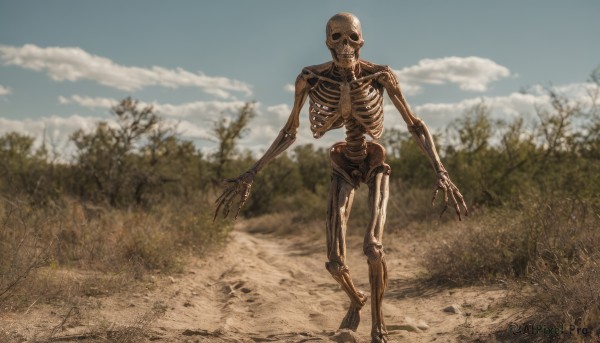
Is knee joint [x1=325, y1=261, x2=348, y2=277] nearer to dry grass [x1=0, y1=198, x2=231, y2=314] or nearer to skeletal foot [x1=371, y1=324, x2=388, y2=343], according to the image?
skeletal foot [x1=371, y1=324, x2=388, y2=343]

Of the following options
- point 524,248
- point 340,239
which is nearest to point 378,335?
point 340,239

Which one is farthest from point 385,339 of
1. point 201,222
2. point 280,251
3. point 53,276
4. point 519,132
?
point 519,132

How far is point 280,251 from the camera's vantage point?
1346cm

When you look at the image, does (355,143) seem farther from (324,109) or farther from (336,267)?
(336,267)

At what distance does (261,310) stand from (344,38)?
3.63 metres

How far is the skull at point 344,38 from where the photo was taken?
5348mm

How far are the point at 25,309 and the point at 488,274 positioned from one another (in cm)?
565

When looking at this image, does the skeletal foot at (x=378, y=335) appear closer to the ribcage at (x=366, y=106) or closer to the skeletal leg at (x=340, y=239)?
the skeletal leg at (x=340, y=239)

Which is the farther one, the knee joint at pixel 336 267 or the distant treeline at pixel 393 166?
the distant treeline at pixel 393 166

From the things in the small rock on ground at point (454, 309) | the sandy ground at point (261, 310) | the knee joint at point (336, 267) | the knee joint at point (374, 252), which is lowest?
the sandy ground at point (261, 310)

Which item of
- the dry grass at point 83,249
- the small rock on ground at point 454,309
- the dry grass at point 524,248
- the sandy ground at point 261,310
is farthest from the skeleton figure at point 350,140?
the dry grass at point 83,249

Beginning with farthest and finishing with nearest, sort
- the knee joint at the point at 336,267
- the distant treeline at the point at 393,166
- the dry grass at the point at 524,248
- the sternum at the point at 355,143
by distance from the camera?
1. the distant treeline at the point at 393,166
2. the dry grass at the point at 524,248
3. the sternum at the point at 355,143
4. the knee joint at the point at 336,267

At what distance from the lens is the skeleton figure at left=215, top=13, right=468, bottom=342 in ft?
17.2

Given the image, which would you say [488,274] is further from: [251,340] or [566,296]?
[251,340]
